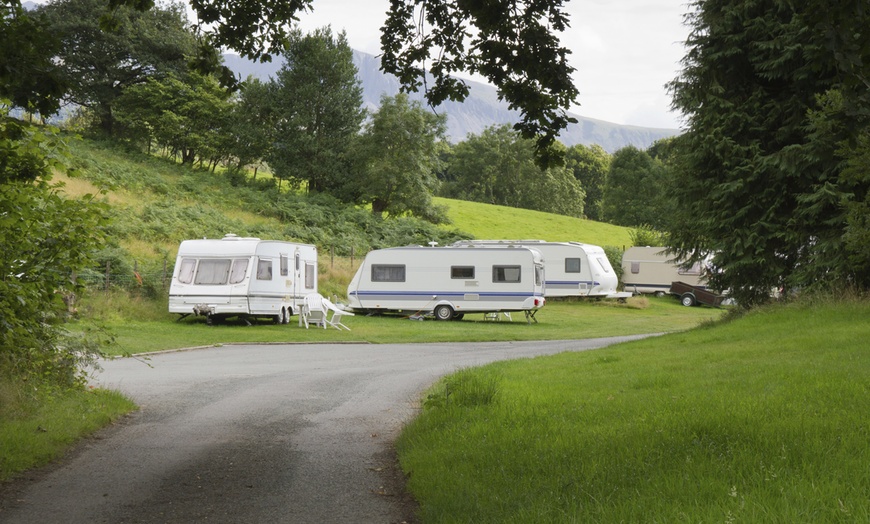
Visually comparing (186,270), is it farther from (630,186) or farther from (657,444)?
(630,186)

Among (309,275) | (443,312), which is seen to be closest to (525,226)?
(443,312)

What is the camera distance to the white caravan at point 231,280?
24.9 m

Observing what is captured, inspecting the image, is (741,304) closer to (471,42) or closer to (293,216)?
(471,42)

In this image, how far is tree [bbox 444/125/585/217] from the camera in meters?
82.9

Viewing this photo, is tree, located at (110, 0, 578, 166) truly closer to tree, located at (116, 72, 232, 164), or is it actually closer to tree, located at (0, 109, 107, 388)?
tree, located at (0, 109, 107, 388)

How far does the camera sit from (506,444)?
669 cm

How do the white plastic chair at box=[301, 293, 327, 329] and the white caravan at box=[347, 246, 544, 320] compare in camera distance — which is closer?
the white plastic chair at box=[301, 293, 327, 329]

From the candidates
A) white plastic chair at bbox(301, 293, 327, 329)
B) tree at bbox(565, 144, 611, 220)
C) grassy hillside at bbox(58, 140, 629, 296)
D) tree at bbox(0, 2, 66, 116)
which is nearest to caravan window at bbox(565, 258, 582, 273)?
grassy hillside at bbox(58, 140, 629, 296)

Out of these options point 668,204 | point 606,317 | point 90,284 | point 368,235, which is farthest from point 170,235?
point 668,204

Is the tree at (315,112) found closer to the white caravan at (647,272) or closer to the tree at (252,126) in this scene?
the tree at (252,126)

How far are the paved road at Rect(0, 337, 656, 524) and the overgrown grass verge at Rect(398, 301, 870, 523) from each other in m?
0.55

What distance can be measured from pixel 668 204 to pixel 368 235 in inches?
1028

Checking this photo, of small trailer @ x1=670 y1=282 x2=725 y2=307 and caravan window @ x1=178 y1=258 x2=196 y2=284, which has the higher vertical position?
caravan window @ x1=178 y1=258 x2=196 y2=284

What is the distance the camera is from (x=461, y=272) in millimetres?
30641
